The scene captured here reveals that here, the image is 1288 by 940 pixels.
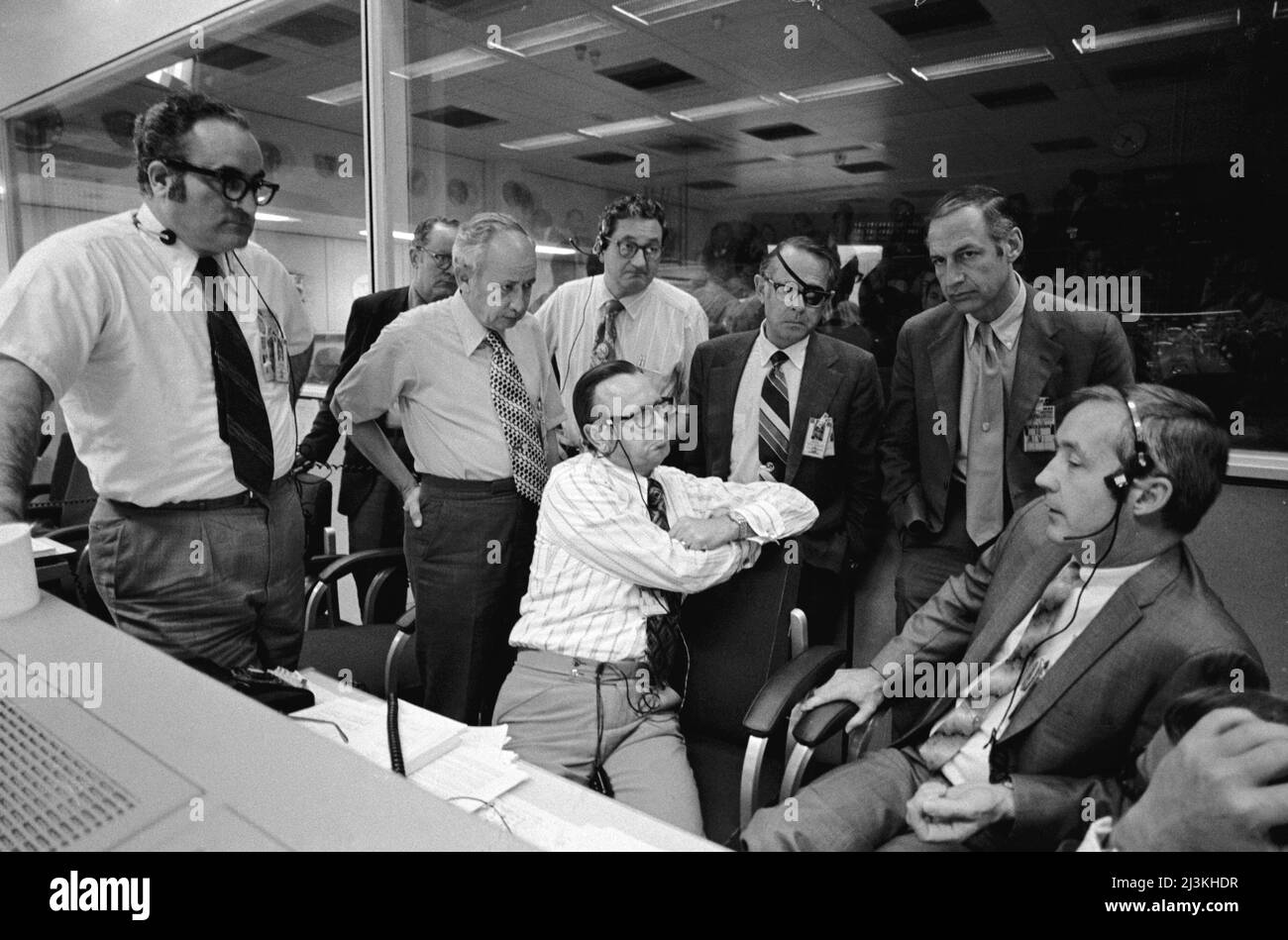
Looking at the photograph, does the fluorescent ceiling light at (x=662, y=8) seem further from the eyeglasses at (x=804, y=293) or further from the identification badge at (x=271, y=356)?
the identification badge at (x=271, y=356)

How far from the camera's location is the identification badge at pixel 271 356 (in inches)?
73.3

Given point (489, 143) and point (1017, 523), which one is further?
point (489, 143)

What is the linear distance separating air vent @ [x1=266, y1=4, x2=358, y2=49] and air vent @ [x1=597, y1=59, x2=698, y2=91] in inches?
73.0

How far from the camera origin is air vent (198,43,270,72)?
15.3ft

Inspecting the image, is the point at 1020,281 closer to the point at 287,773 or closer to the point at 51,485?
the point at 287,773

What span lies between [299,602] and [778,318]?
A: 1562mm

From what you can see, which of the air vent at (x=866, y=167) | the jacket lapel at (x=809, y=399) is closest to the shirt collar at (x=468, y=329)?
the jacket lapel at (x=809, y=399)

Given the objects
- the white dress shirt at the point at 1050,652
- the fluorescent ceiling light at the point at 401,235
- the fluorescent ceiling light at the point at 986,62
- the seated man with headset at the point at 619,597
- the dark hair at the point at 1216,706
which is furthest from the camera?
the fluorescent ceiling light at the point at 986,62

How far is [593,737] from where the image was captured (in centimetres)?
169

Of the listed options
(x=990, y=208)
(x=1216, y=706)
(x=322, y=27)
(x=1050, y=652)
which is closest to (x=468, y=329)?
(x=990, y=208)

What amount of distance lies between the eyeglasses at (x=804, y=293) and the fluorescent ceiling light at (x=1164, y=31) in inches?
69.5

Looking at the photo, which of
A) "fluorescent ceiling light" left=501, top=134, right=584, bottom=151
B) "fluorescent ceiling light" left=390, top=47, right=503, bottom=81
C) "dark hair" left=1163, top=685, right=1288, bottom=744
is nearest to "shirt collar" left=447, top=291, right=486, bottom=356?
"dark hair" left=1163, top=685, right=1288, bottom=744

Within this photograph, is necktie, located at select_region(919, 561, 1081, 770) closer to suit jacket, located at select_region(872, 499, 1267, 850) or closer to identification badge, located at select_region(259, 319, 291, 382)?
suit jacket, located at select_region(872, 499, 1267, 850)
